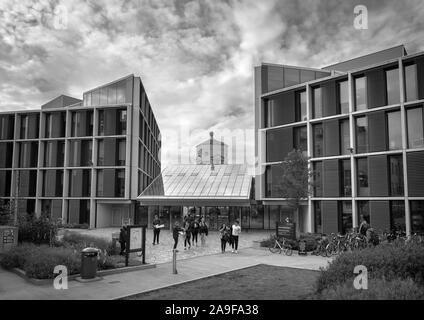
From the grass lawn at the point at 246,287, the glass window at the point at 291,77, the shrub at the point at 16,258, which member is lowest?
the grass lawn at the point at 246,287

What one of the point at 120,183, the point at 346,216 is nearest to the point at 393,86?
the point at 346,216

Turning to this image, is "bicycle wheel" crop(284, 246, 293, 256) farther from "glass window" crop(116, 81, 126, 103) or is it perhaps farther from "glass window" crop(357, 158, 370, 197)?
"glass window" crop(116, 81, 126, 103)

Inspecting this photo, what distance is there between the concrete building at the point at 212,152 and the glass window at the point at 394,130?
26125 millimetres

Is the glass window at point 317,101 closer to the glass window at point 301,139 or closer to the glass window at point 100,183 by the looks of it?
the glass window at point 301,139

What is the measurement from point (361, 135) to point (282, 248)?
15043mm

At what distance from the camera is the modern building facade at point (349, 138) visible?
27.4 meters

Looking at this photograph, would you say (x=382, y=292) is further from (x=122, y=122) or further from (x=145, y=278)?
(x=122, y=122)

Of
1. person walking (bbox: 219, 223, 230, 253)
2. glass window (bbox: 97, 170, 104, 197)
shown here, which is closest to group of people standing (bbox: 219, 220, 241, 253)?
person walking (bbox: 219, 223, 230, 253)

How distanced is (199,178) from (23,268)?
98.5 feet

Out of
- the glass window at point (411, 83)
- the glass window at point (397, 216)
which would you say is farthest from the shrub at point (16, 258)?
the glass window at point (411, 83)

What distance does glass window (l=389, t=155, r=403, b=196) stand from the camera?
27656mm

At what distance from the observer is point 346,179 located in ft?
102
